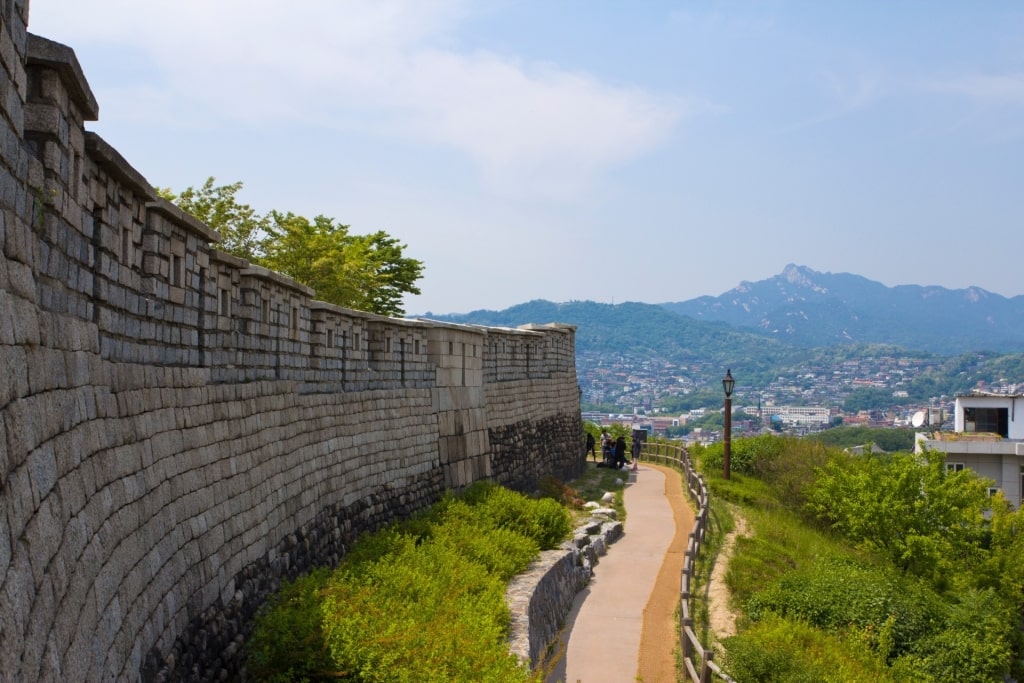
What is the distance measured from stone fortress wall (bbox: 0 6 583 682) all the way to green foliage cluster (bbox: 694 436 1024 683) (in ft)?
20.6

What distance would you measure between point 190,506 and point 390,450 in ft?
26.2

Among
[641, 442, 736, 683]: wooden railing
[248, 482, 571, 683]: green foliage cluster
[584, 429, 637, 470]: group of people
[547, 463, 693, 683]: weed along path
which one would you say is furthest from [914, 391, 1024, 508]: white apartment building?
[248, 482, 571, 683]: green foliage cluster

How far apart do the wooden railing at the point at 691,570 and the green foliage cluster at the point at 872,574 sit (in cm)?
72

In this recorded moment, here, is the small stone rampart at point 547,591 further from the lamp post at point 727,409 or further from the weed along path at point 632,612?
the lamp post at point 727,409

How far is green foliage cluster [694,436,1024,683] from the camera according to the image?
16.2 meters

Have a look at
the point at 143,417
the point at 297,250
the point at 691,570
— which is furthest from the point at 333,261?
the point at 143,417

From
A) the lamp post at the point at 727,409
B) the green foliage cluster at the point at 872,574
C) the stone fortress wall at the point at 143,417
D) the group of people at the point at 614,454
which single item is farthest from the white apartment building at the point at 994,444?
the stone fortress wall at the point at 143,417

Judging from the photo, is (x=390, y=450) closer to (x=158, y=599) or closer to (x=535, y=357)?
(x=158, y=599)

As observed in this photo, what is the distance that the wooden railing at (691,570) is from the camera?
489 inches

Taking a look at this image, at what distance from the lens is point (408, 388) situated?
1772 centimetres

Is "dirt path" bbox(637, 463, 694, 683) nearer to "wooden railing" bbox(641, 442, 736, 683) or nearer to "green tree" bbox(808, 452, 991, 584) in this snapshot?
"wooden railing" bbox(641, 442, 736, 683)

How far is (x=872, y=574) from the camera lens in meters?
19.9

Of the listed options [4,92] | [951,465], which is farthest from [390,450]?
[951,465]

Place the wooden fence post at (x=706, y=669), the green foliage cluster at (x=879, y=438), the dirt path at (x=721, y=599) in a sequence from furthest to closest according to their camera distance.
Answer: the green foliage cluster at (x=879, y=438)
the dirt path at (x=721, y=599)
the wooden fence post at (x=706, y=669)
